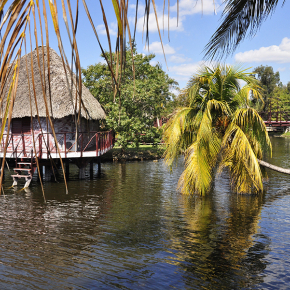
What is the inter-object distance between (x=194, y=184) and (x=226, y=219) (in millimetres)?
2395

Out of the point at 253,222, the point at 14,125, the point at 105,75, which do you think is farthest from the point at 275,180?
the point at 105,75

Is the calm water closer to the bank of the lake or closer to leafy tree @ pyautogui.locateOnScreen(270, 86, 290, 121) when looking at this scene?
the bank of the lake

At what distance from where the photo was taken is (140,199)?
13.7 m

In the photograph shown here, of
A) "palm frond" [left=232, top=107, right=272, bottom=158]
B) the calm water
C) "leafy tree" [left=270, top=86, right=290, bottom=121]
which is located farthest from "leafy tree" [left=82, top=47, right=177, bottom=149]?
"leafy tree" [left=270, top=86, right=290, bottom=121]

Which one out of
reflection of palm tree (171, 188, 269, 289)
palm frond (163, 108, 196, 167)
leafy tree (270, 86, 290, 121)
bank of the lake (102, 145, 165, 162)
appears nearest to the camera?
reflection of palm tree (171, 188, 269, 289)

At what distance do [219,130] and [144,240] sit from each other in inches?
237

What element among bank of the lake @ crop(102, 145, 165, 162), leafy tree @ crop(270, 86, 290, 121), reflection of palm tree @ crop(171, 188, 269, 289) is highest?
leafy tree @ crop(270, 86, 290, 121)

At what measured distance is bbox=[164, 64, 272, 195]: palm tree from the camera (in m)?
11.9

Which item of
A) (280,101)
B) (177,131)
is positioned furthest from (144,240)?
(280,101)

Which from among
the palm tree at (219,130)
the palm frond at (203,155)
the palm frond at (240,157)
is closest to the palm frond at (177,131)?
the palm tree at (219,130)

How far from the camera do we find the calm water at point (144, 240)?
261 inches

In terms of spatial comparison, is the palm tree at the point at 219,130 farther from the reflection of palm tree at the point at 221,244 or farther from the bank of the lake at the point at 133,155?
the bank of the lake at the point at 133,155

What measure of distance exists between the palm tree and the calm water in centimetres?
127

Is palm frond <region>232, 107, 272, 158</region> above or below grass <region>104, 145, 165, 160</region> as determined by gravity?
above
